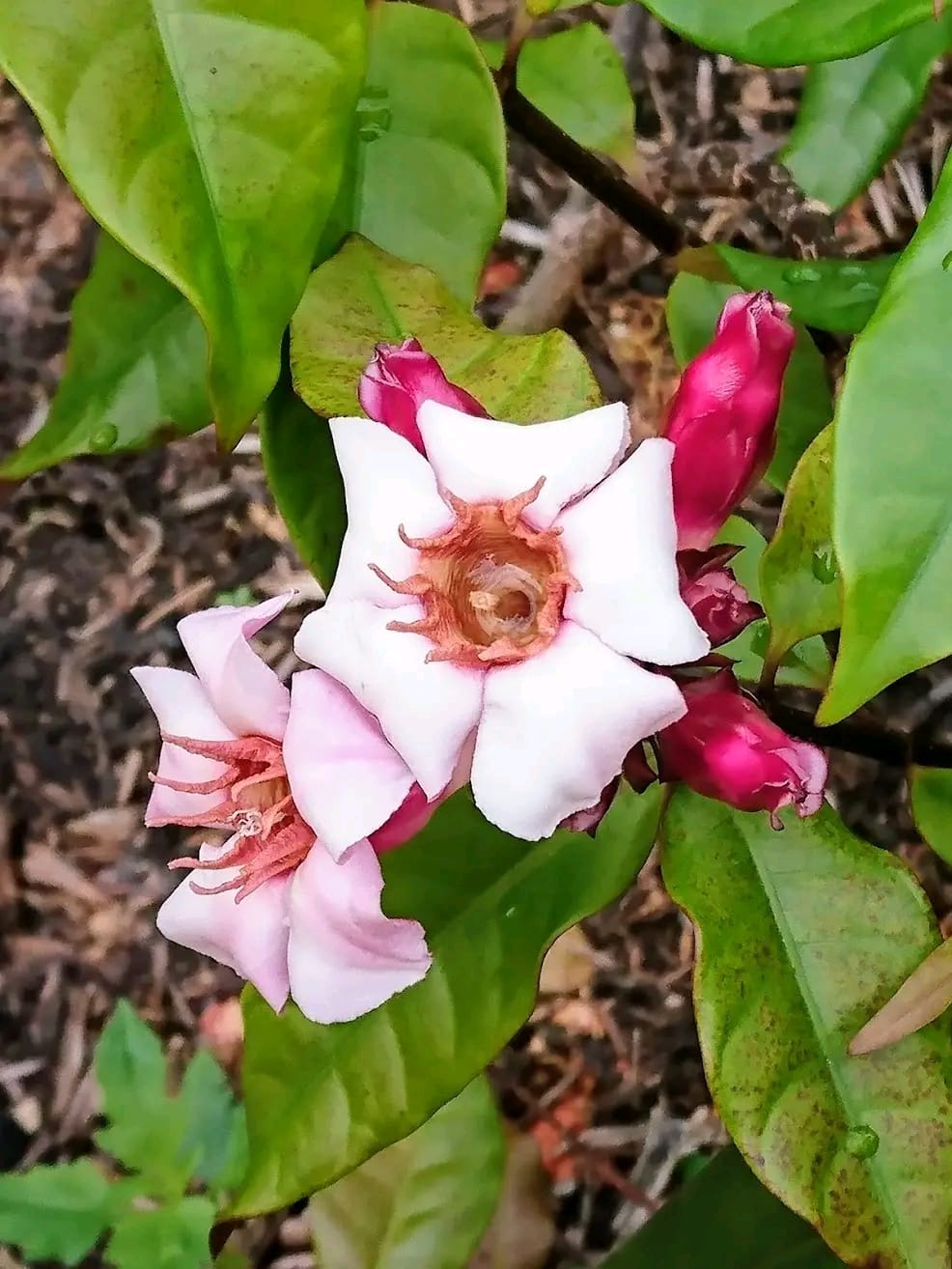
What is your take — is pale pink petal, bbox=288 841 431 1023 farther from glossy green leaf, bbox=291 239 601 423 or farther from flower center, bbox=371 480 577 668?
glossy green leaf, bbox=291 239 601 423

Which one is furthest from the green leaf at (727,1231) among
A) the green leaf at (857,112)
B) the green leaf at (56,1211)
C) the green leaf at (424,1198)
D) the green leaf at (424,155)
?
the green leaf at (857,112)

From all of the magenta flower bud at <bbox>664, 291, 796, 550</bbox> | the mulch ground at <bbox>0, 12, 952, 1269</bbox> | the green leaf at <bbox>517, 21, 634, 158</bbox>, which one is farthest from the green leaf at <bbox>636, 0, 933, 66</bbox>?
the mulch ground at <bbox>0, 12, 952, 1269</bbox>

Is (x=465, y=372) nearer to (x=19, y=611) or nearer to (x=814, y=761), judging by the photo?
(x=814, y=761)

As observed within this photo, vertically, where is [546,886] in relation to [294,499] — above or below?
below

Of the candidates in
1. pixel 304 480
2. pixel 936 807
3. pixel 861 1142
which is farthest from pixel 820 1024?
pixel 304 480

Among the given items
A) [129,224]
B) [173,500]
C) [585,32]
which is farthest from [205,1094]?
[585,32]

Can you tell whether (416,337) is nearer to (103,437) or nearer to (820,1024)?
(103,437)
